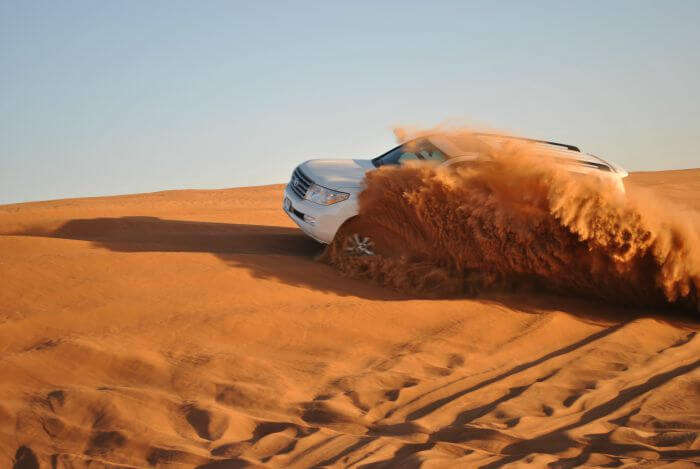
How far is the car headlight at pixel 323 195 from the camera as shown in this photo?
8.63m

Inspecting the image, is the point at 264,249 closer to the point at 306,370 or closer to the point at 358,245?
the point at 358,245

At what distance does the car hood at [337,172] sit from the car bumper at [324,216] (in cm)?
27

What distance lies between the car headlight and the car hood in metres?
0.07

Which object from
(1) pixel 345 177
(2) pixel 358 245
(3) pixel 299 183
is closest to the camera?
(2) pixel 358 245

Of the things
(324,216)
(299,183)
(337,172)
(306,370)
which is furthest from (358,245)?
(306,370)

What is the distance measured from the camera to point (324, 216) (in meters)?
8.63

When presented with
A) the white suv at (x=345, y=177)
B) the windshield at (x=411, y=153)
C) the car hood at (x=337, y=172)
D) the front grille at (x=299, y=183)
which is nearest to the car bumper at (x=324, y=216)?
the white suv at (x=345, y=177)

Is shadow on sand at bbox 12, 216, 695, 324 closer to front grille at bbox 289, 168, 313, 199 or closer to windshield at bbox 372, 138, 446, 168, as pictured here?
front grille at bbox 289, 168, 313, 199

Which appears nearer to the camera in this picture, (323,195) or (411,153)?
(323,195)

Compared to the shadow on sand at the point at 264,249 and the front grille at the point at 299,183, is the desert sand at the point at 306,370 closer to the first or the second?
the shadow on sand at the point at 264,249

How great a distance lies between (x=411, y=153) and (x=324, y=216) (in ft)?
5.02

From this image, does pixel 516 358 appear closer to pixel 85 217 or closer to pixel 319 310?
pixel 319 310

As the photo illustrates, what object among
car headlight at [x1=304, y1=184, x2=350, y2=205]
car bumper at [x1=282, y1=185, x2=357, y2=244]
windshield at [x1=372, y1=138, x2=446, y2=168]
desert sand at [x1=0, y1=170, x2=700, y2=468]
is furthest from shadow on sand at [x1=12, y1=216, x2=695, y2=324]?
windshield at [x1=372, y1=138, x2=446, y2=168]

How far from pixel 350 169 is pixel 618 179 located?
3340mm
